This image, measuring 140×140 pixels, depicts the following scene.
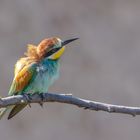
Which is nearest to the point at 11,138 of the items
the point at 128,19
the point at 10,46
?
the point at 10,46

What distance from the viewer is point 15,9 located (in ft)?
19.0

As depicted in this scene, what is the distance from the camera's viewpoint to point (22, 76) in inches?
135

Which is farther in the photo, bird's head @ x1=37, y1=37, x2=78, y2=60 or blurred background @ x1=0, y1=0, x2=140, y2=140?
blurred background @ x1=0, y1=0, x2=140, y2=140

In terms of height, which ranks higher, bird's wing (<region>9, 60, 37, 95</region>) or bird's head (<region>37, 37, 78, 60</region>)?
bird's head (<region>37, 37, 78, 60</region>)

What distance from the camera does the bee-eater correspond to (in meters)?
3.41

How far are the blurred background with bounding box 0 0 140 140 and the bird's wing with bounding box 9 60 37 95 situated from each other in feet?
7.22

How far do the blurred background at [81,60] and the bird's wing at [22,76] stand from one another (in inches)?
86.7

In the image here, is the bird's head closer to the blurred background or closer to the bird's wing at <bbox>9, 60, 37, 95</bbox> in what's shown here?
the bird's wing at <bbox>9, 60, 37, 95</bbox>

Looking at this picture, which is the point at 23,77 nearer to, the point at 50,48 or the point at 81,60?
the point at 50,48

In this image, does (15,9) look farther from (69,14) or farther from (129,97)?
(129,97)

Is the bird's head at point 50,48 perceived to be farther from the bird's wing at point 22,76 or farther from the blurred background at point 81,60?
the blurred background at point 81,60

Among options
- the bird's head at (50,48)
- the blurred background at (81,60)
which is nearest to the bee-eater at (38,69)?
the bird's head at (50,48)

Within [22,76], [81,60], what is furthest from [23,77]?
[81,60]

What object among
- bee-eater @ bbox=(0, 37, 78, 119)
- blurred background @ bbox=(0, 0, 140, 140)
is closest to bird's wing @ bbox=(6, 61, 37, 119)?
bee-eater @ bbox=(0, 37, 78, 119)
